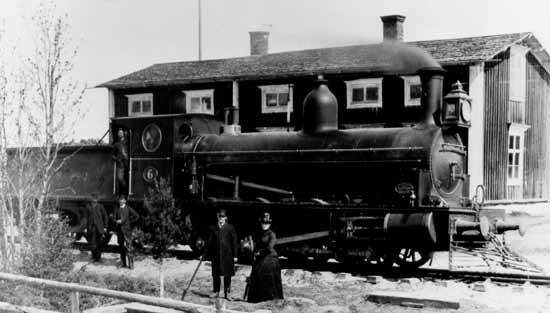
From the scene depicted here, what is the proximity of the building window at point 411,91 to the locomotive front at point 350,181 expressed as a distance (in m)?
6.97

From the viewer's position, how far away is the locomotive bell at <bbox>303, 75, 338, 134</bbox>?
13.8m

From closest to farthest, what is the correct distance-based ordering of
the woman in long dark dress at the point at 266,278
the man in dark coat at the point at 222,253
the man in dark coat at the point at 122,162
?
the woman in long dark dress at the point at 266,278, the man in dark coat at the point at 222,253, the man in dark coat at the point at 122,162

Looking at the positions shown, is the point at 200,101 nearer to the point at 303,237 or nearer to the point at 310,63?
the point at 310,63

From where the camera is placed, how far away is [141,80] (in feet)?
89.0

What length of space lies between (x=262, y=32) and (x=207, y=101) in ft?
14.5

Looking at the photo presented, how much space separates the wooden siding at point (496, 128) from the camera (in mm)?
21766

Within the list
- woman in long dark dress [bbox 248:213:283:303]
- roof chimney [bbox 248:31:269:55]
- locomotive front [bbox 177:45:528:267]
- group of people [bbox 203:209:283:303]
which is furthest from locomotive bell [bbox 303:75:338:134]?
roof chimney [bbox 248:31:269:55]

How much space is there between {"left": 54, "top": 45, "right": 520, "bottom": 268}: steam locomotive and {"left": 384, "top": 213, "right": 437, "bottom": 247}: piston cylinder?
0.06 feet

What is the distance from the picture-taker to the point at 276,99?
24.4m

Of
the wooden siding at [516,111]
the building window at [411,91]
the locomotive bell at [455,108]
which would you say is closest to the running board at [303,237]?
the locomotive bell at [455,108]

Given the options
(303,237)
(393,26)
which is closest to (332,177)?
(303,237)

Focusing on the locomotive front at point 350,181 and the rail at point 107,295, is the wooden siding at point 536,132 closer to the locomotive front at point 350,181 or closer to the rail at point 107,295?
the locomotive front at point 350,181

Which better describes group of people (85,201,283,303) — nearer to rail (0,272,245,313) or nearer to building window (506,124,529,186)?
rail (0,272,245,313)

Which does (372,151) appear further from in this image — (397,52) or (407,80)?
(407,80)
